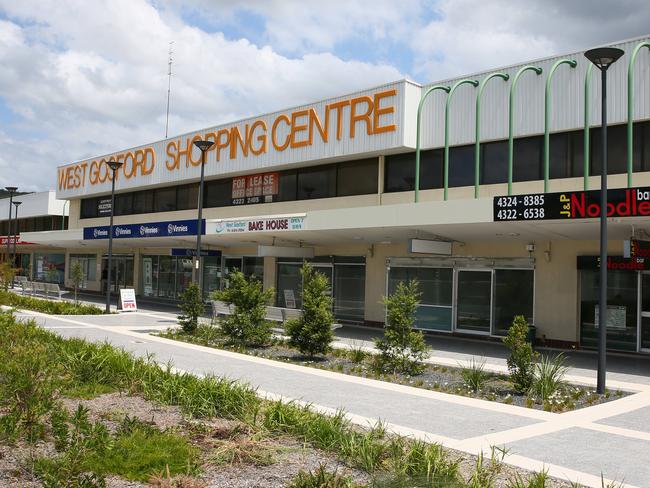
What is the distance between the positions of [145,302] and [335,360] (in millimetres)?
22726

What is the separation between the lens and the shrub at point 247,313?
57.0 feet

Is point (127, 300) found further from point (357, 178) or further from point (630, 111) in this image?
point (630, 111)

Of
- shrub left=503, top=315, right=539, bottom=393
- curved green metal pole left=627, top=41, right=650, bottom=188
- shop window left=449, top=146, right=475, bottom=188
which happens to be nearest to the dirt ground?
shrub left=503, top=315, right=539, bottom=393

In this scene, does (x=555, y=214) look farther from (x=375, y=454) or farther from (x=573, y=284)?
(x=375, y=454)

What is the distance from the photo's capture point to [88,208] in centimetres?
4225

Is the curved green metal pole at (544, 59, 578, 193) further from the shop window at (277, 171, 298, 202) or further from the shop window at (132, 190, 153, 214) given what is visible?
the shop window at (132, 190, 153, 214)

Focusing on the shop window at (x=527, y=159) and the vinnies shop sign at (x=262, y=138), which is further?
the vinnies shop sign at (x=262, y=138)

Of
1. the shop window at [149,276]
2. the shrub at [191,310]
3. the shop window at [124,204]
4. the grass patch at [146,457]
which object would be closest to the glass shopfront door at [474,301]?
the shrub at [191,310]

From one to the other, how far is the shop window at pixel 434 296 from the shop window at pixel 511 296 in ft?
5.90

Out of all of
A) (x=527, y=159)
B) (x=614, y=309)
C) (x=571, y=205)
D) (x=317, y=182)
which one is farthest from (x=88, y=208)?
(x=571, y=205)

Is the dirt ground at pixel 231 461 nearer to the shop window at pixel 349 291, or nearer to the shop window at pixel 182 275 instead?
the shop window at pixel 349 291

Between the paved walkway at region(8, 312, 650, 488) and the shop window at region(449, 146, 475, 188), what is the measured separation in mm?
7176

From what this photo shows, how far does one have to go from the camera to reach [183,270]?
34562mm

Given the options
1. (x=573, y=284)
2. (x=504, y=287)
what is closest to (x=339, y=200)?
(x=504, y=287)
